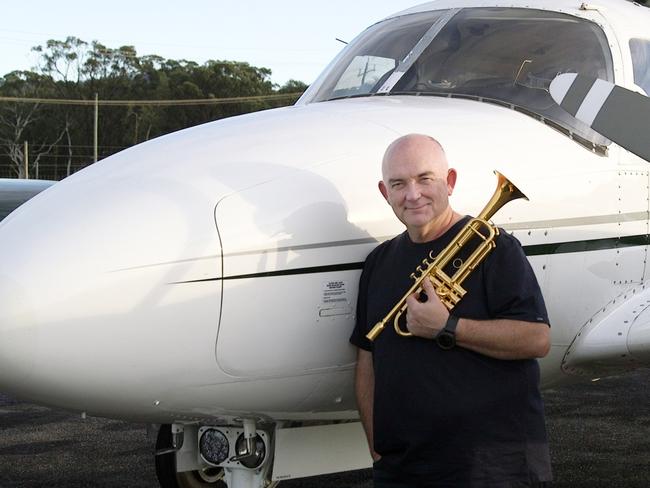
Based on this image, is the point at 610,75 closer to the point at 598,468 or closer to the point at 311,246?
the point at 311,246

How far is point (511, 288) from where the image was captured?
3586 millimetres

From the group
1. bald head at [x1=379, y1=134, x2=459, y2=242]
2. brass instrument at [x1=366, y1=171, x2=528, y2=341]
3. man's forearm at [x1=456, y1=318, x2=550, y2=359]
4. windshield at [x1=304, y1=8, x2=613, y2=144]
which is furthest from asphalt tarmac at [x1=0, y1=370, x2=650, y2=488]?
man's forearm at [x1=456, y1=318, x2=550, y2=359]

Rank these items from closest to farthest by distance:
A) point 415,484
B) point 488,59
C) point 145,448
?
point 415,484, point 488,59, point 145,448

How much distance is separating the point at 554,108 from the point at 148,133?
223 ft

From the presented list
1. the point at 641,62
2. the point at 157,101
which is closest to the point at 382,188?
the point at 641,62

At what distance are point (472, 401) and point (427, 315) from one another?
33 centimetres

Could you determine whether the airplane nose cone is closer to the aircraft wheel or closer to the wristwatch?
the wristwatch

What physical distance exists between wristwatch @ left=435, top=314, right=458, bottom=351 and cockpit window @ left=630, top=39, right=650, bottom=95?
8.48ft

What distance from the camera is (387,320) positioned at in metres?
3.73

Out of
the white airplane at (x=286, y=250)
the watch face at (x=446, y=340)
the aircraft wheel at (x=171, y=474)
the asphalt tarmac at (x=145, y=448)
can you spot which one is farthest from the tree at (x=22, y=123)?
the watch face at (x=446, y=340)

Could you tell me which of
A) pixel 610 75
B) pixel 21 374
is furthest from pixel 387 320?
pixel 610 75

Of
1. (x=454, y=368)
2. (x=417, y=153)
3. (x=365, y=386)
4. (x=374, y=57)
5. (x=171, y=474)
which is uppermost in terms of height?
(x=374, y=57)

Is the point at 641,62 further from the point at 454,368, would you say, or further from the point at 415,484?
the point at 415,484

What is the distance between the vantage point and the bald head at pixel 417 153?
3.74 metres
